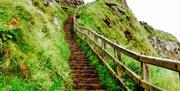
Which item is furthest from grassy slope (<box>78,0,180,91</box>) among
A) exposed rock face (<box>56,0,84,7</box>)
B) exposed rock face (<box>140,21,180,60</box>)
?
exposed rock face (<box>140,21,180,60</box>)

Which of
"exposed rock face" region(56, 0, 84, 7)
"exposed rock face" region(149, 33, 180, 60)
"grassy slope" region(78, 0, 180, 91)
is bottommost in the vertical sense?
"exposed rock face" region(149, 33, 180, 60)

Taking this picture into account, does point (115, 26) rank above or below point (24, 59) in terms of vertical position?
below

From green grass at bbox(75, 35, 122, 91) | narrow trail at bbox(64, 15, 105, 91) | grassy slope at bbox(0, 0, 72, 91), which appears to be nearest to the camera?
grassy slope at bbox(0, 0, 72, 91)

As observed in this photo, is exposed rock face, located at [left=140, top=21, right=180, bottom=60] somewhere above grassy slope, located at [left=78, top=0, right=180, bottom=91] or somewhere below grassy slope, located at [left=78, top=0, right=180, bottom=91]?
below

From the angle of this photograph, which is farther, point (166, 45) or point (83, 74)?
point (166, 45)

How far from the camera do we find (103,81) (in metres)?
13.1

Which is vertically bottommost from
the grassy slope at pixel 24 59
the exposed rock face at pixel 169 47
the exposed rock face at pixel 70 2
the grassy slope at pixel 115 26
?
the exposed rock face at pixel 169 47

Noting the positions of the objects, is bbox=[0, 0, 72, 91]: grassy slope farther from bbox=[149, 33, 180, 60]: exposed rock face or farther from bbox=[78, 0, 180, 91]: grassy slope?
bbox=[149, 33, 180, 60]: exposed rock face

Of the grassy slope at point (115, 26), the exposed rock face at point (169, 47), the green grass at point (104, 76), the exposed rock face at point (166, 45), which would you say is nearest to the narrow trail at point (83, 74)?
the green grass at point (104, 76)

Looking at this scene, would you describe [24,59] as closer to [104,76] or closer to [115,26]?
[104,76]

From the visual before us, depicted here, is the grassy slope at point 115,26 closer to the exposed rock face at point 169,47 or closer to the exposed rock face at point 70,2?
the exposed rock face at point 70,2

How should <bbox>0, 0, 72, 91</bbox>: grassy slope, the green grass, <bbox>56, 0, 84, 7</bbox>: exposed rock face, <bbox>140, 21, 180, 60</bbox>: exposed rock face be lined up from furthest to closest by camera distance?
<bbox>140, 21, 180, 60</bbox>: exposed rock face < <bbox>56, 0, 84, 7</bbox>: exposed rock face < the green grass < <bbox>0, 0, 72, 91</bbox>: grassy slope

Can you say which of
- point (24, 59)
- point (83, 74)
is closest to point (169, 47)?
point (83, 74)

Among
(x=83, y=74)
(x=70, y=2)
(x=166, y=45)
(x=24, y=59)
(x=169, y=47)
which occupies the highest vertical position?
(x=70, y=2)
